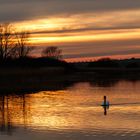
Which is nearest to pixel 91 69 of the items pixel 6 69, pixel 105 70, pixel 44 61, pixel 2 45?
pixel 105 70

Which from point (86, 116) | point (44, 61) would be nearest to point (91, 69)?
point (44, 61)

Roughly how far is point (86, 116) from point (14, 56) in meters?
69.0

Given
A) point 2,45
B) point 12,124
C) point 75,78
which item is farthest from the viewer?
point 75,78

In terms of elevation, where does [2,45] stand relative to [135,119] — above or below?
above

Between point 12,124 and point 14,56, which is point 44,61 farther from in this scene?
point 12,124

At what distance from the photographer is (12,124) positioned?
22.9m

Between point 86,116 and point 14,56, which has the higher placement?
point 14,56

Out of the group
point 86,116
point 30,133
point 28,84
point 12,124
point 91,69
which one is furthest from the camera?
point 91,69

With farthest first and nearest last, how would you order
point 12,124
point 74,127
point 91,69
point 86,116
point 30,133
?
point 91,69, point 86,116, point 12,124, point 74,127, point 30,133

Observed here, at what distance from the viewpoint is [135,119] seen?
76.9ft

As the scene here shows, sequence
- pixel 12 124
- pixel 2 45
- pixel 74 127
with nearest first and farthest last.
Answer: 1. pixel 74 127
2. pixel 12 124
3. pixel 2 45

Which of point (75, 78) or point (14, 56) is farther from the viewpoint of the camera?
point (75, 78)

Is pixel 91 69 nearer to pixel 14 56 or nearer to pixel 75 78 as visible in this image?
pixel 75 78

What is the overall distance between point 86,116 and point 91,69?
87.2 metres
